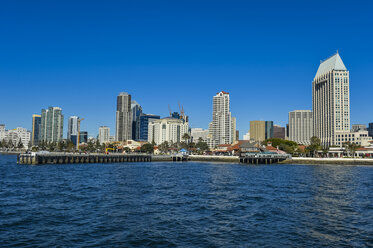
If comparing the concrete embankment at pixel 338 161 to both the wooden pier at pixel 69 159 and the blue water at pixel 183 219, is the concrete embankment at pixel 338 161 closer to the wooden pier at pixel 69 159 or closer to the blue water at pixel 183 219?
the wooden pier at pixel 69 159

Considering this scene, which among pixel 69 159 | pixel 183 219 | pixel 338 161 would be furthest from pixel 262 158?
pixel 183 219

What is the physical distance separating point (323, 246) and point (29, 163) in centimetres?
10949

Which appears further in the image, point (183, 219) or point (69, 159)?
point (69, 159)

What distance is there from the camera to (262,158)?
14012 centimetres

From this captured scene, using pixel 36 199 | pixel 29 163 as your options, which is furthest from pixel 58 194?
pixel 29 163

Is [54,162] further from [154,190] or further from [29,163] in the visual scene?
[154,190]

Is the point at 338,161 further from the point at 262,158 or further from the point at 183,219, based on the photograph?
the point at 183,219

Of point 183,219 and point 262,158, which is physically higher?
point 262,158

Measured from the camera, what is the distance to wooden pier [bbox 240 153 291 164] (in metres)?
140

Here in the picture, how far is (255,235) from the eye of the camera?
23.6m

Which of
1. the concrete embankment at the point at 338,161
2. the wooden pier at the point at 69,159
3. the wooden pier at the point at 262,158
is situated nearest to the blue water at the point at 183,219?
the wooden pier at the point at 69,159

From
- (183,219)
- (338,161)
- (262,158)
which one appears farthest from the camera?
(262,158)

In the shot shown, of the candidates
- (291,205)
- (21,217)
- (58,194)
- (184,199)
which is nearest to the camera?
(21,217)

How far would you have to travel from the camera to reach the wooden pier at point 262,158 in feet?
460
